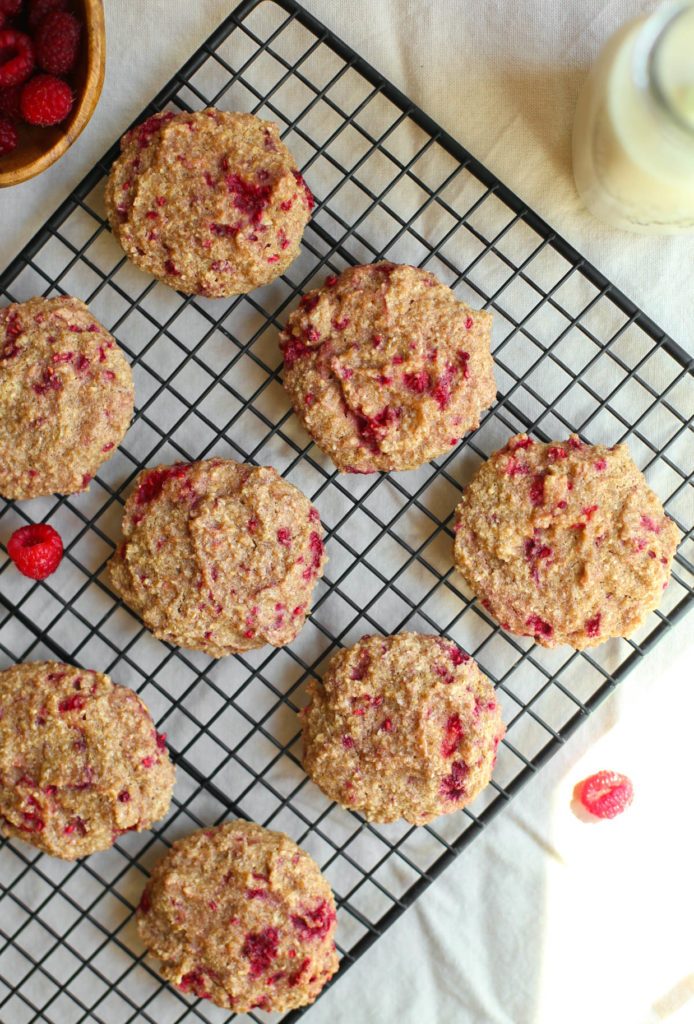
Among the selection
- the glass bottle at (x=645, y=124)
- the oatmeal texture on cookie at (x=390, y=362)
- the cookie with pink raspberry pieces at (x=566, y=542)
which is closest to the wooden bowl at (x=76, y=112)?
the oatmeal texture on cookie at (x=390, y=362)

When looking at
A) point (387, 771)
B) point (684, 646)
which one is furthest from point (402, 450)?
point (684, 646)

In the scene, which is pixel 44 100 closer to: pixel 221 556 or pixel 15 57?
pixel 15 57

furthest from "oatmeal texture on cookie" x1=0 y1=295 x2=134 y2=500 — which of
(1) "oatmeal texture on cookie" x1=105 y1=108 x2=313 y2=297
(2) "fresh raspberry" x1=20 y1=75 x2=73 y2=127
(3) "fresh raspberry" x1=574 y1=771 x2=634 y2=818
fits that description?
(3) "fresh raspberry" x1=574 y1=771 x2=634 y2=818

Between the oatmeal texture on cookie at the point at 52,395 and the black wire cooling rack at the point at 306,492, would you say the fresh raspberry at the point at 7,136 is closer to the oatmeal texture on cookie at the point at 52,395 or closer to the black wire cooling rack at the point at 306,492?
the black wire cooling rack at the point at 306,492

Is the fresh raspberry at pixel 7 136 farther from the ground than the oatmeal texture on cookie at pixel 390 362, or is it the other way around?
the oatmeal texture on cookie at pixel 390 362

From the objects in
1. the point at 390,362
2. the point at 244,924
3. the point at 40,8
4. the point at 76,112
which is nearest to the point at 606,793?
the point at 244,924

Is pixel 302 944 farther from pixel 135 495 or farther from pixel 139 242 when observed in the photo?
pixel 139 242

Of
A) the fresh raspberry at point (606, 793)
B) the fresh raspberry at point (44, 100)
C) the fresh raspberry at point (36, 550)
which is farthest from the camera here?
the fresh raspberry at point (606, 793)
